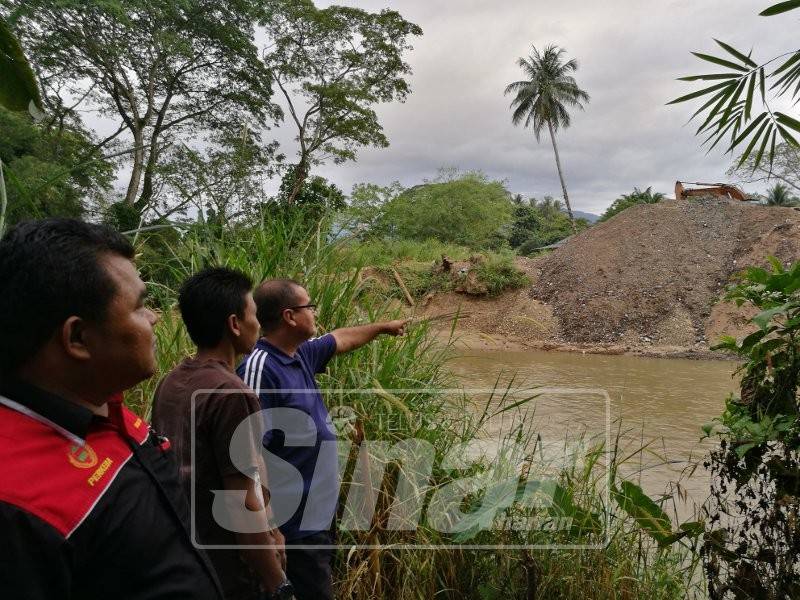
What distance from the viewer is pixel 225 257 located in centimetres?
300

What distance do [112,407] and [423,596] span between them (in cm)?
156

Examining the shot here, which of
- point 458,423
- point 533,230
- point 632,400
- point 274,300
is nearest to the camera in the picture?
point 274,300

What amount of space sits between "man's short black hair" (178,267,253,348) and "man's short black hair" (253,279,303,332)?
1.13ft

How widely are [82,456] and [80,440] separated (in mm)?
22

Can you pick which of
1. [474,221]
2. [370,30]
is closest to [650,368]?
[370,30]

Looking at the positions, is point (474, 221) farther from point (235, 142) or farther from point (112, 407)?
point (112, 407)

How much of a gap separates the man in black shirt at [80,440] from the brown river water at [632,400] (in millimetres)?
2638

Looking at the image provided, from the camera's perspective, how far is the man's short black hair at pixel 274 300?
2.01 m

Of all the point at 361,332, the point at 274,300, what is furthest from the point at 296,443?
the point at 361,332

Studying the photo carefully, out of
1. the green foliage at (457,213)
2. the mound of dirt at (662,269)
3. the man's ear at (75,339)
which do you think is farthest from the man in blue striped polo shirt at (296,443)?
the green foliage at (457,213)

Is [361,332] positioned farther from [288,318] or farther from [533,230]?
[533,230]

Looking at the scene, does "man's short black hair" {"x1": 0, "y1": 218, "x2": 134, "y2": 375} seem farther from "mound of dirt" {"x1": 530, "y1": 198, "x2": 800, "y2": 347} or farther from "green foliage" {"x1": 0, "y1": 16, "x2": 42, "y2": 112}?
"mound of dirt" {"x1": 530, "y1": 198, "x2": 800, "y2": 347}

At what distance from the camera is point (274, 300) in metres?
2.02

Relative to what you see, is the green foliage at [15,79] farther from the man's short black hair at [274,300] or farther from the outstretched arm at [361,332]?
the outstretched arm at [361,332]
